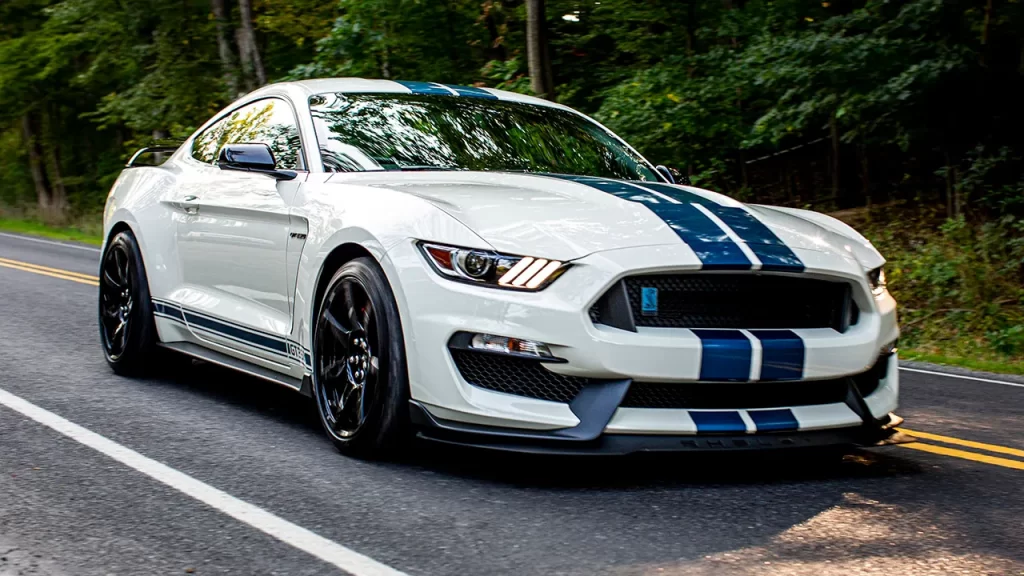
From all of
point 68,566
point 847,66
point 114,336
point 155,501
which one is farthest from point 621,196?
point 847,66

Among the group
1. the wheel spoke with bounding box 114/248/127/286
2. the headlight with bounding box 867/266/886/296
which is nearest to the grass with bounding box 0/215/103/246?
the wheel spoke with bounding box 114/248/127/286

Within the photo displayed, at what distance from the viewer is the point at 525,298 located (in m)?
4.27

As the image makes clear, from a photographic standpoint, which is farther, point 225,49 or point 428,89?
point 225,49

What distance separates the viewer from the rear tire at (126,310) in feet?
22.2

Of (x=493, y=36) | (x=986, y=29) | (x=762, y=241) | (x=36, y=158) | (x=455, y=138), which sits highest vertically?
(x=493, y=36)

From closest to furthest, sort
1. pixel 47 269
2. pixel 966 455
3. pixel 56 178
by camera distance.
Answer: pixel 966 455 < pixel 47 269 < pixel 56 178

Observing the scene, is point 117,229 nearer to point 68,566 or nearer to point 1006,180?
point 68,566

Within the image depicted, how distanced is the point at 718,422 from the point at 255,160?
2406mm

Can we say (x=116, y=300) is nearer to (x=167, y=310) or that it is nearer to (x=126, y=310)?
(x=126, y=310)

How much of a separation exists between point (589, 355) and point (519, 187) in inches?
44.4

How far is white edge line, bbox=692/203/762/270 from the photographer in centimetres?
446

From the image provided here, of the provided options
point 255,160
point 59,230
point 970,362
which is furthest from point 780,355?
point 59,230

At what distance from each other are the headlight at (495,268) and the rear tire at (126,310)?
2864mm

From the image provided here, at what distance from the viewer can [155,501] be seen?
13.7 feet
